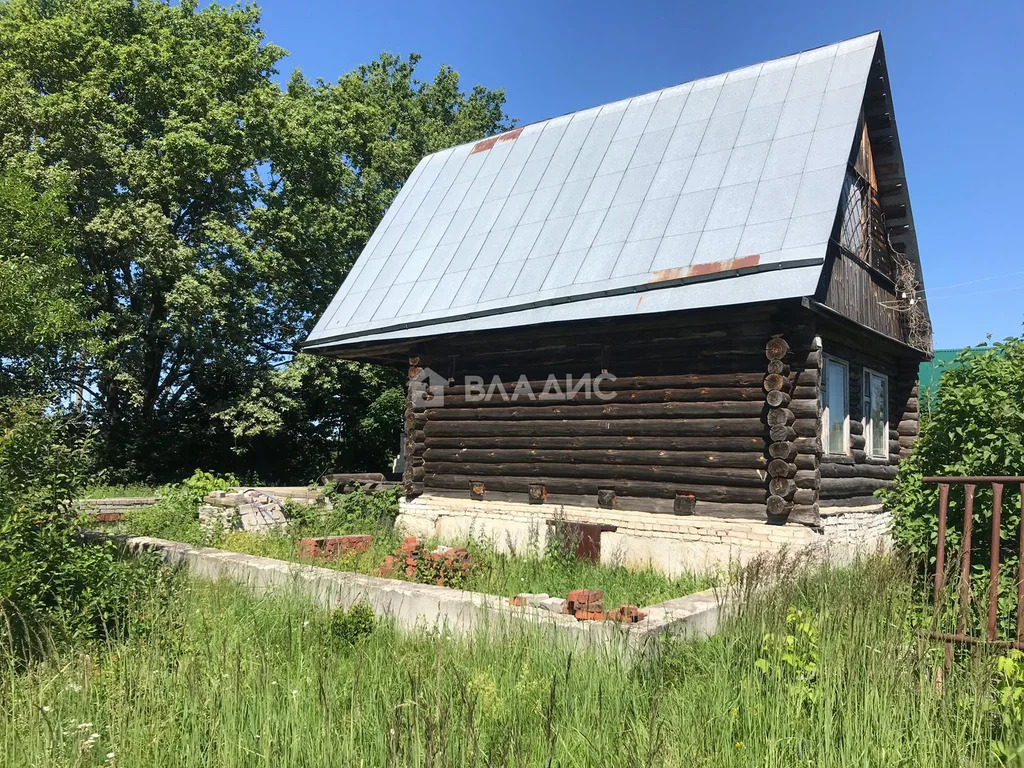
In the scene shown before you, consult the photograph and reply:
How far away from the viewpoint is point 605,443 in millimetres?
10906

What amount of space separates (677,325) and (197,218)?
18.0m

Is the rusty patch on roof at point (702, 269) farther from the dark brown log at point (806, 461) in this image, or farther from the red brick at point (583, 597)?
the red brick at point (583, 597)

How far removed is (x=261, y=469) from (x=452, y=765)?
22.6 metres

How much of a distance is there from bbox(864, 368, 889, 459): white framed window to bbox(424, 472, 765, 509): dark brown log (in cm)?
346

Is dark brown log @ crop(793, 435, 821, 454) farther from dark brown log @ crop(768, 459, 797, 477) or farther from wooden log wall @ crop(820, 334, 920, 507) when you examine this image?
wooden log wall @ crop(820, 334, 920, 507)

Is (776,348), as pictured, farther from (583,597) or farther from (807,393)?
(583,597)

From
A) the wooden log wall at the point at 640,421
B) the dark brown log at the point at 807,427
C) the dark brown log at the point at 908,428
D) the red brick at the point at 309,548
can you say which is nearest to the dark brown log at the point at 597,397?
the wooden log wall at the point at 640,421

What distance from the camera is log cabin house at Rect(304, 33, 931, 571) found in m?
9.55

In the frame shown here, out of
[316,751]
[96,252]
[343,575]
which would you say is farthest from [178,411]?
[316,751]

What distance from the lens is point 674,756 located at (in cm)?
302

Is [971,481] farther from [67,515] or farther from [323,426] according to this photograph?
[323,426]

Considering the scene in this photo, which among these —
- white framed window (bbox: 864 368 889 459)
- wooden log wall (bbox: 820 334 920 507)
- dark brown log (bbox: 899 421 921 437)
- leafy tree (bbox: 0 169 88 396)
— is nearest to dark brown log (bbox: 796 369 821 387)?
wooden log wall (bbox: 820 334 920 507)

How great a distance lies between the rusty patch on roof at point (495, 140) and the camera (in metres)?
15.6

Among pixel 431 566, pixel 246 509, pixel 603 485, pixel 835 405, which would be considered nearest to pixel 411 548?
pixel 431 566
